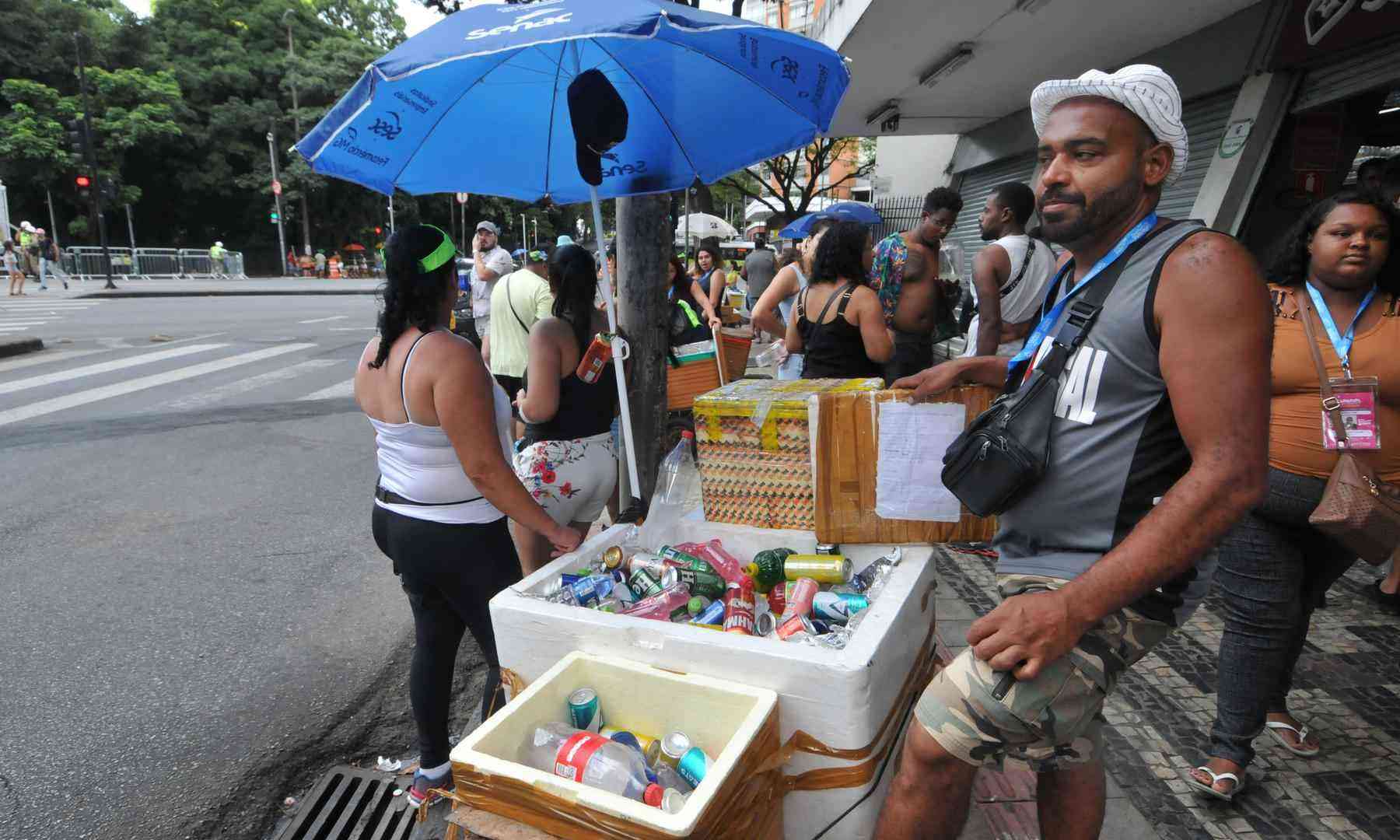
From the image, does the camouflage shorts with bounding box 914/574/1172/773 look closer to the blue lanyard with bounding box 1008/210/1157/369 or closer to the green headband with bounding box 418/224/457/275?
the blue lanyard with bounding box 1008/210/1157/369

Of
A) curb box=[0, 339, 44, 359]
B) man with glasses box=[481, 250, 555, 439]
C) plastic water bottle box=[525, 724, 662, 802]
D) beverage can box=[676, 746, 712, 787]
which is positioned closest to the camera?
plastic water bottle box=[525, 724, 662, 802]

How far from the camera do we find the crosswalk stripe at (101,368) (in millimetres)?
8859

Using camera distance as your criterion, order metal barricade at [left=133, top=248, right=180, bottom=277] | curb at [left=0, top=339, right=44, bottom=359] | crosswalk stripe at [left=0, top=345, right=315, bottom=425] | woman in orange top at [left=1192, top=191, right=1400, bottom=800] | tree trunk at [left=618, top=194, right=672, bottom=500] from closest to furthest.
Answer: woman in orange top at [left=1192, top=191, right=1400, bottom=800] < tree trunk at [left=618, top=194, right=672, bottom=500] < crosswalk stripe at [left=0, top=345, right=315, bottom=425] < curb at [left=0, top=339, right=44, bottom=359] < metal barricade at [left=133, top=248, right=180, bottom=277]

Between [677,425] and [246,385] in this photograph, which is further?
[246,385]

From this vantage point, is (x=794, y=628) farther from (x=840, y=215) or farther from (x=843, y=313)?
(x=840, y=215)

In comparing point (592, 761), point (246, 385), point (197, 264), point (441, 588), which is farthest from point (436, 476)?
point (197, 264)

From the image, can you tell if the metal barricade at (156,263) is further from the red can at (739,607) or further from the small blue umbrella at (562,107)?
the red can at (739,607)

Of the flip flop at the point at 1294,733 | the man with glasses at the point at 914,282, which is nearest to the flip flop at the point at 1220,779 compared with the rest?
the flip flop at the point at 1294,733

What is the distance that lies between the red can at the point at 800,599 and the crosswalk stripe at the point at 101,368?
10300 mm

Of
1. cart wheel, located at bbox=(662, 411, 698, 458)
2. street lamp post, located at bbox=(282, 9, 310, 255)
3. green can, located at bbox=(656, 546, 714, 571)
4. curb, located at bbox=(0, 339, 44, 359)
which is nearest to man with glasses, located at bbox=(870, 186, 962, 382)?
cart wheel, located at bbox=(662, 411, 698, 458)

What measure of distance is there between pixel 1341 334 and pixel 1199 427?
1621mm

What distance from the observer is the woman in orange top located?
2.34 meters

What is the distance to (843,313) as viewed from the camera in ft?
12.5

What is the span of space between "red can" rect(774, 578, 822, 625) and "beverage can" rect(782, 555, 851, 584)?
8 cm
